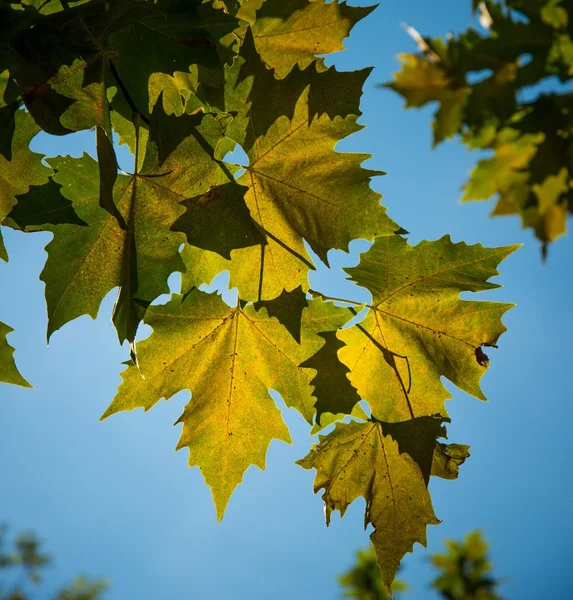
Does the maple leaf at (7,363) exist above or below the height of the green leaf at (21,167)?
below

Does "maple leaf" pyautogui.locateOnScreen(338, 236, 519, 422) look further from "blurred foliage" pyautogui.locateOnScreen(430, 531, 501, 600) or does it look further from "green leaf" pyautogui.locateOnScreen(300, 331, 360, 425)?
"blurred foliage" pyautogui.locateOnScreen(430, 531, 501, 600)

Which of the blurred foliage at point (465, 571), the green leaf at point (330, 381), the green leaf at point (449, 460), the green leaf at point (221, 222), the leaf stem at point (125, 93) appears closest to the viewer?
the green leaf at point (221, 222)

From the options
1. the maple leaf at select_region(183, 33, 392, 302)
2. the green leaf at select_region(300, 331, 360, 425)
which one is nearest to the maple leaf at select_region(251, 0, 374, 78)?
the maple leaf at select_region(183, 33, 392, 302)

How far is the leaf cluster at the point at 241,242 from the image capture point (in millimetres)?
1551

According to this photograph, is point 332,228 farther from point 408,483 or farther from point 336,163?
point 408,483

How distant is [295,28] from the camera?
1.85 metres

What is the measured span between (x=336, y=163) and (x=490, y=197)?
0.72m

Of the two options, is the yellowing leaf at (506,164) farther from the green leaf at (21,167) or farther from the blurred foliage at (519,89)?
the green leaf at (21,167)

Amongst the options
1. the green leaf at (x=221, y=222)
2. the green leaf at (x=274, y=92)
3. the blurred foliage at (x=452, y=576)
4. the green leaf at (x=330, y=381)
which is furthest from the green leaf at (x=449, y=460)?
the blurred foliage at (x=452, y=576)

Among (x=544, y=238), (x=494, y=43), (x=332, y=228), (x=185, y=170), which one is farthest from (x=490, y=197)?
(x=185, y=170)

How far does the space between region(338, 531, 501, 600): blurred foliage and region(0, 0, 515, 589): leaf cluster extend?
565 cm

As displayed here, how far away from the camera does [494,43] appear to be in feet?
3.16

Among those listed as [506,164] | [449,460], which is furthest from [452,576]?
[506,164]

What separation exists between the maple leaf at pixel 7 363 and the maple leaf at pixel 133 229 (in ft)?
0.88
